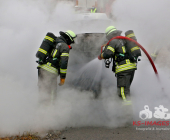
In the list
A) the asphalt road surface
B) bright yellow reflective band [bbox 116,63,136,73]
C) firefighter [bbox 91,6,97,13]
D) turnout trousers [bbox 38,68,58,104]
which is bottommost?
the asphalt road surface

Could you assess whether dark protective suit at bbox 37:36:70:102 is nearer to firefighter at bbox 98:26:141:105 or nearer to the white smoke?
the white smoke

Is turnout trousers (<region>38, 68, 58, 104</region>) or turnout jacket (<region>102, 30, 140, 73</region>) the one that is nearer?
turnout jacket (<region>102, 30, 140, 73</region>)

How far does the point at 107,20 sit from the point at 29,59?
7.61 ft

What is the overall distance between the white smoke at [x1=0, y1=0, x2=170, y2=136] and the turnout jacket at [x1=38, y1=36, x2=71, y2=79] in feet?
1.81

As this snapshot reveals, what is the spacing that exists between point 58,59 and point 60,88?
2.29ft

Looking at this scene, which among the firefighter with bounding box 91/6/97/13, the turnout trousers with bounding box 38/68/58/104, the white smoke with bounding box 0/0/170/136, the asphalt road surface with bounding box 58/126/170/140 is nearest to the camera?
the asphalt road surface with bounding box 58/126/170/140

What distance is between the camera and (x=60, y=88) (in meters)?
4.08

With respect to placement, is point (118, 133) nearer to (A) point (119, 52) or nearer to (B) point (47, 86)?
(A) point (119, 52)

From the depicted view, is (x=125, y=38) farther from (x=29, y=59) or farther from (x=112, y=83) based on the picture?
(x=29, y=59)

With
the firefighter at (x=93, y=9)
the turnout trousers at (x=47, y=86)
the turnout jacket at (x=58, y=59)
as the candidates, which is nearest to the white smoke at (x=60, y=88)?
the turnout trousers at (x=47, y=86)

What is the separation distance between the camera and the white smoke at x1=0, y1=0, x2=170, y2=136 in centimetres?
345

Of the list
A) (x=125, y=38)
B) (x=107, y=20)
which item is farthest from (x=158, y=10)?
(x=125, y=38)

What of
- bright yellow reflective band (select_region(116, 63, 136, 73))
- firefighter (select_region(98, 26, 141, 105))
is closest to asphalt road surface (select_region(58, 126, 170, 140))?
firefighter (select_region(98, 26, 141, 105))

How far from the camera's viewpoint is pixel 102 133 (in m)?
3.08
